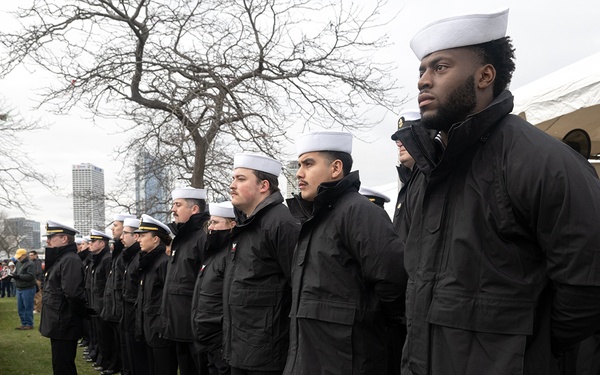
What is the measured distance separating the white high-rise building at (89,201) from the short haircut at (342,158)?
10078 mm

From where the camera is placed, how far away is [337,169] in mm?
3744

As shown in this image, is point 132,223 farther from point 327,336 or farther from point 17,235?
point 17,235

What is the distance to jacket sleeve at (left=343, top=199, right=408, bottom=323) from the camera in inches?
122

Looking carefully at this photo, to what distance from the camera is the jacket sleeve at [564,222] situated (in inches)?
69.0

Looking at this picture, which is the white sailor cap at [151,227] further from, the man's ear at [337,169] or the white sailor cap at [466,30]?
the white sailor cap at [466,30]

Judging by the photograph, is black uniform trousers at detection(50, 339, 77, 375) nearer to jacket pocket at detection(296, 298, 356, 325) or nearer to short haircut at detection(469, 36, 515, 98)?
jacket pocket at detection(296, 298, 356, 325)

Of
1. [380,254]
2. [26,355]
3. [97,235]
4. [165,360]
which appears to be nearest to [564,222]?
[380,254]

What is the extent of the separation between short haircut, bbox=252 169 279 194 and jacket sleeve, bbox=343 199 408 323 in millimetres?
1653

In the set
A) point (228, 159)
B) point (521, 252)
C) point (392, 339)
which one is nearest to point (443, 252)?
point (521, 252)

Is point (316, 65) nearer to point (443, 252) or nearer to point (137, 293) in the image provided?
point (137, 293)

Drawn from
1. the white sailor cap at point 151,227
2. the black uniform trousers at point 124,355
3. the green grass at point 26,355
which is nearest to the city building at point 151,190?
the green grass at point 26,355

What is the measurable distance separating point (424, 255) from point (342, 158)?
1.78 m

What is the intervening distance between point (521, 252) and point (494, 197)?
0.21 m

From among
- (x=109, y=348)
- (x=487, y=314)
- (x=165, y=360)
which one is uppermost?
(x=487, y=314)
